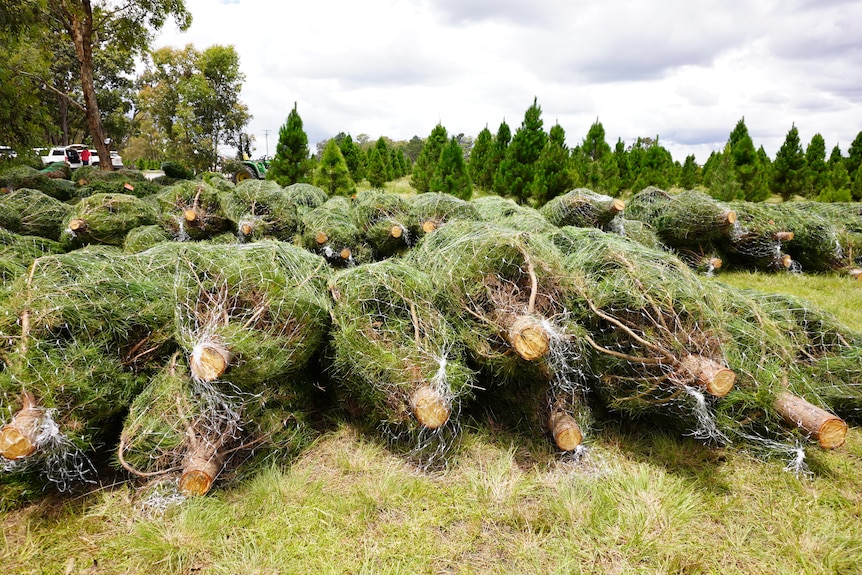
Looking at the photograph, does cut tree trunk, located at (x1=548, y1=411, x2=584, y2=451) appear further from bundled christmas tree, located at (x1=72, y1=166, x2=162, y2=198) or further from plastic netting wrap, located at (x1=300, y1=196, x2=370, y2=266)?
bundled christmas tree, located at (x1=72, y1=166, x2=162, y2=198)

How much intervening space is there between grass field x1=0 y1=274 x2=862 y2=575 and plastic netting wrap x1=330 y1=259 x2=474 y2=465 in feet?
0.81

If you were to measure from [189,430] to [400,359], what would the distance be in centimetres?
131

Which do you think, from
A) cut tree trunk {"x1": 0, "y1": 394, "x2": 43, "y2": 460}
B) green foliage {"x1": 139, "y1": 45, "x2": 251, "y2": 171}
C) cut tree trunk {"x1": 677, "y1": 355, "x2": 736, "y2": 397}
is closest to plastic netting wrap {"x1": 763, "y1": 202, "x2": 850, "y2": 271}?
cut tree trunk {"x1": 677, "y1": 355, "x2": 736, "y2": 397}

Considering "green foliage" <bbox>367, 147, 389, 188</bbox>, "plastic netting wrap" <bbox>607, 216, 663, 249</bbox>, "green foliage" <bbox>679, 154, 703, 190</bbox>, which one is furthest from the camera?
"green foliage" <bbox>367, 147, 389, 188</bbox>

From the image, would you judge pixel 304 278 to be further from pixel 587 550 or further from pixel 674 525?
pixel 674 525

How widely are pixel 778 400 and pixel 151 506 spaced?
4023 mm

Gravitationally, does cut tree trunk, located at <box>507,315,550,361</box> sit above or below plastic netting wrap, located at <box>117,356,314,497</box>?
above

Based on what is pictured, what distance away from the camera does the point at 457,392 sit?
2.68 metres

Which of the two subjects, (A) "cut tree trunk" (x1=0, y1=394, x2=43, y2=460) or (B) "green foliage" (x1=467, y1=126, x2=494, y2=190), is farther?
(B) "green foliage" (x1=467, y1=126, x2=494, y2=190)

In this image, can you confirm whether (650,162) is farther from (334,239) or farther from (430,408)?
(430,408)

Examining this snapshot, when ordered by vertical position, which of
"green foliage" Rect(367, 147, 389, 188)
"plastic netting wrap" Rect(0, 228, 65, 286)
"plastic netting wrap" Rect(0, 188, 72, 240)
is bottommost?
"plastic netting wrap" Rect(0, 228, 65, 286)

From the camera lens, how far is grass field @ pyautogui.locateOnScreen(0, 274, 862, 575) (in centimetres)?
215

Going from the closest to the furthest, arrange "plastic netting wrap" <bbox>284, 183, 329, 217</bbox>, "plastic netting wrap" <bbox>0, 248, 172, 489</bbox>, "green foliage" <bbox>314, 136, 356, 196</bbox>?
1. "plastic netting wrap" <bbox>0, 248, 172, 489</bbox>
2. "plastic netting wrap" <bbox>284, 183, 329, 217</bbox>
3. "green foliage" <bbox>314, 136, 356, 196</bbox>

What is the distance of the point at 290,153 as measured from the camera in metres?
12.6
